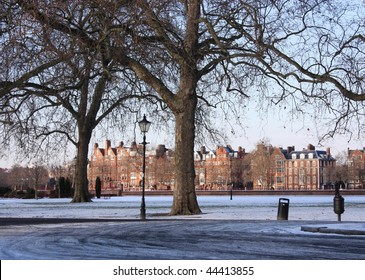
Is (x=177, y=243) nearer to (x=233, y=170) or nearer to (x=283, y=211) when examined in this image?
(x=283, y=211)

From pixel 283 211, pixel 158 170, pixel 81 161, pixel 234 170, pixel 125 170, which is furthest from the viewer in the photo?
pixel 125 170

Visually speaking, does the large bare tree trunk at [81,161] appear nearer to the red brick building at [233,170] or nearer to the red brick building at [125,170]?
the red brick building at [125,170]

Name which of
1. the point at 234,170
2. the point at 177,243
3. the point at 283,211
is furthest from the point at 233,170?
the point at 177,243

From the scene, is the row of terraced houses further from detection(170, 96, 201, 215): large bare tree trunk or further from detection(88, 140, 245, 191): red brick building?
detection(170, 96, 201, 215): large bare tree trunk

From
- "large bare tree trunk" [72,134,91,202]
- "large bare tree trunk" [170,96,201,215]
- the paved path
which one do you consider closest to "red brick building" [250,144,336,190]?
"large bare tree trunk" [72,134,91,202]

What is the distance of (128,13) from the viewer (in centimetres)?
2534

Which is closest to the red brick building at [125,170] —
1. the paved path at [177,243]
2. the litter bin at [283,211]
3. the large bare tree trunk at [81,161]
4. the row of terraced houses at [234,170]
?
the row of terraced houses at [234,170]

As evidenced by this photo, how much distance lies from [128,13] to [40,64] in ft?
16.5

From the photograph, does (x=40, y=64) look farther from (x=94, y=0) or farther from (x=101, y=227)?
(x=101, y=227)

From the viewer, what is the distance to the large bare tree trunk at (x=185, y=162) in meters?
30.0

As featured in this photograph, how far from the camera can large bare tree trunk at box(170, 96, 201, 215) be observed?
30.0m

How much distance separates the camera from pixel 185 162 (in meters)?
30.2
